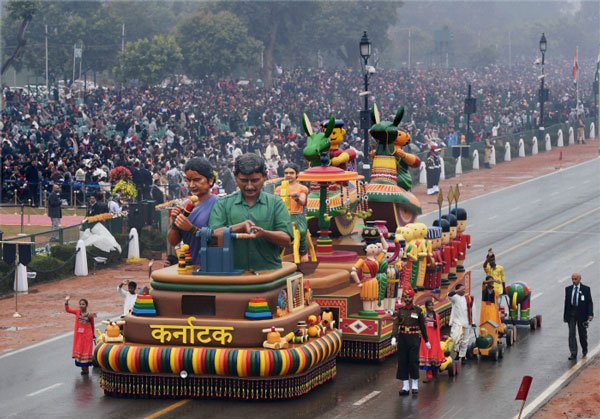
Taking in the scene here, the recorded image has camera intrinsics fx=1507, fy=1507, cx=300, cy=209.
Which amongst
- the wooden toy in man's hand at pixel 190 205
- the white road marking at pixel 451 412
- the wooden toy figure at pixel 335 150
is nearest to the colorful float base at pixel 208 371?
the white road marking at pixel 451 412

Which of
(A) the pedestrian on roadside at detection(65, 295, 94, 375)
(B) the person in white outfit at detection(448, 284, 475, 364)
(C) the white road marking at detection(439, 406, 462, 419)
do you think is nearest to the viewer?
(C) the white road marking at detection(439, 406, 462, 419)

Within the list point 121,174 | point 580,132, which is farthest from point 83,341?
point 580,132

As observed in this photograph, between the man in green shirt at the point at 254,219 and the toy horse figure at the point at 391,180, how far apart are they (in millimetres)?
5475

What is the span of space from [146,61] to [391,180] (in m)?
61.5

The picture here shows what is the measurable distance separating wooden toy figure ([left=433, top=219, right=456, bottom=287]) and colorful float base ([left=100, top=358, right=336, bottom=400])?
23.5 ft

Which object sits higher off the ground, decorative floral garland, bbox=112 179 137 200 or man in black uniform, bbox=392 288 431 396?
decorative floral garland, bbox=112 179 137 200

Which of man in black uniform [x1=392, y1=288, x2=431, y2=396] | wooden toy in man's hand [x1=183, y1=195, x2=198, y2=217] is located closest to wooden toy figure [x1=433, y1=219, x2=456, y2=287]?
man in black uniform [x1=392, y1=288, x2=431, y2=396]

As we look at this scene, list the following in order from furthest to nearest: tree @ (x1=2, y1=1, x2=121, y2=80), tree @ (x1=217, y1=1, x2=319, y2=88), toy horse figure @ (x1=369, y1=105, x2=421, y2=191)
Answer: tree @ (x1=217, y1=1, x2=319, y2=88)
tree @ (x1=2, y1=1, x2=121, y2=80)
toy horse figure @ (x1=369, y1=105, x2=421, y2=191)

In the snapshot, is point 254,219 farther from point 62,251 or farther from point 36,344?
point 62,251

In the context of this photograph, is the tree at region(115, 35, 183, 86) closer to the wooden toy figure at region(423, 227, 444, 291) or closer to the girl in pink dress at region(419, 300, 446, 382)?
the wooden toy figure at region(423, 227, 444, 291)

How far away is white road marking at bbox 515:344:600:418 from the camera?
78.8ft

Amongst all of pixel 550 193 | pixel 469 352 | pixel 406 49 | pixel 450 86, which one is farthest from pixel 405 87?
pixel 406 49

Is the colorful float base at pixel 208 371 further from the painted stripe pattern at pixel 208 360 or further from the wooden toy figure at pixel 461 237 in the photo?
the wooden toy figure at pixel 461 237

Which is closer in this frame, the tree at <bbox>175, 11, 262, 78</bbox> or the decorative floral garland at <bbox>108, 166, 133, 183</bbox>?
the decorative floral garland at <bbox>108, 166, 133, 183</bbox>
